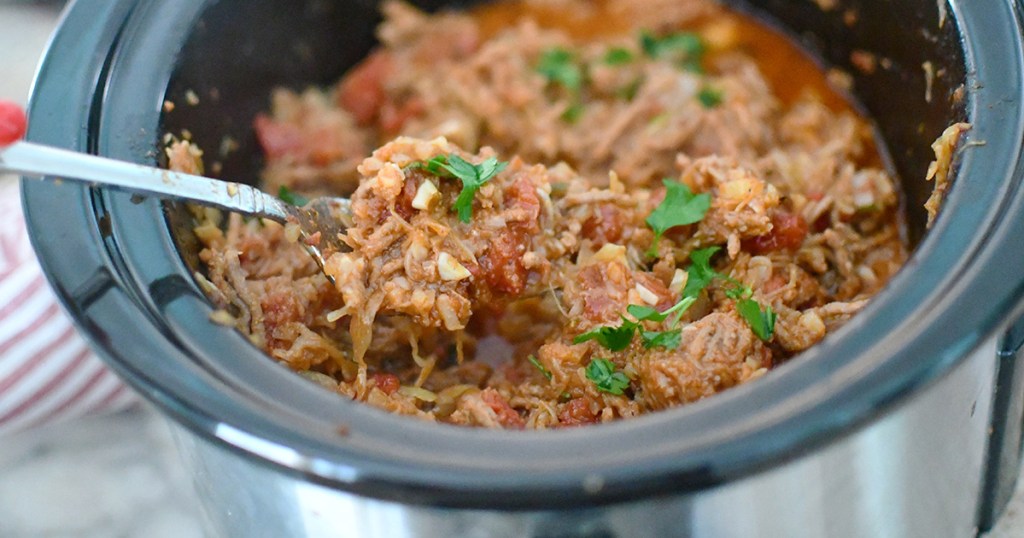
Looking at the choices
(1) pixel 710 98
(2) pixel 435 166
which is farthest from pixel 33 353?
(1) pixel 710 98

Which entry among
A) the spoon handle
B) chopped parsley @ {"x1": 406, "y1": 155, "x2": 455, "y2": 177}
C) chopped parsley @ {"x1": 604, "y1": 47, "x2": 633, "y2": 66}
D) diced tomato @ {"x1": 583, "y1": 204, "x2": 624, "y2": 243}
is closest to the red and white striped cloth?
the spoon handle

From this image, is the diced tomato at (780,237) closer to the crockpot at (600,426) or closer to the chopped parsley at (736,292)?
the chopped parsley at (736,292)

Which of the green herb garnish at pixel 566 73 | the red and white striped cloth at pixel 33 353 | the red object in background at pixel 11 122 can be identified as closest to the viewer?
the red object in background at pixel 11 122


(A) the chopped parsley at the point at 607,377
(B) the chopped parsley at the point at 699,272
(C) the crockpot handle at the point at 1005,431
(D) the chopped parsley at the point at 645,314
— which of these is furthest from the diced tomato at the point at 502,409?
(C) the crockpot handle at the point at 1005,431

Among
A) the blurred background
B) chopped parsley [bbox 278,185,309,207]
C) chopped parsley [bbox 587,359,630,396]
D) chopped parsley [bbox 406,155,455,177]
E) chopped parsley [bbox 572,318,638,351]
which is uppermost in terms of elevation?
chopped parsley [bbox 406,155,455,177]

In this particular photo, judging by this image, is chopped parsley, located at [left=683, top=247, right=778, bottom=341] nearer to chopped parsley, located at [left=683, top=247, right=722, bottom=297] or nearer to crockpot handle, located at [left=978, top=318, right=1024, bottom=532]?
chopped parsley, located at [left=683, top=247, right=722, bottom=297]

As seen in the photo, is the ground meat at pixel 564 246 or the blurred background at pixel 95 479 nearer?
the ground meat at pixel 564 246

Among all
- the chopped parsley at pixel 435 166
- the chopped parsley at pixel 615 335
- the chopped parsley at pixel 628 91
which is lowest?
the chopped parsley at pixel 628 91
